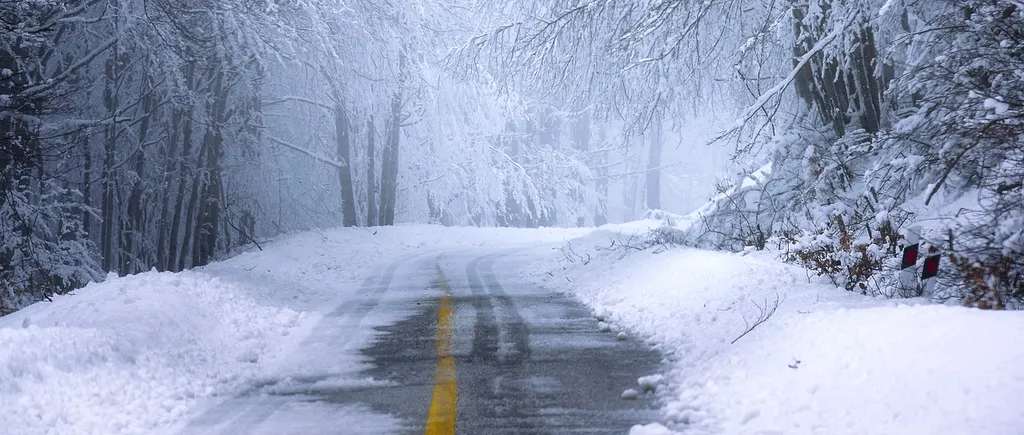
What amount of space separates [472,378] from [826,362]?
2.87 metres

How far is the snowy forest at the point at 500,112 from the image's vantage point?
823cm

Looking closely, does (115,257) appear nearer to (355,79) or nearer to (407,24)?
(355,79)

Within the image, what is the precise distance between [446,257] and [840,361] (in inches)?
707

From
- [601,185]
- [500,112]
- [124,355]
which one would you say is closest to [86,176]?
[500,112]

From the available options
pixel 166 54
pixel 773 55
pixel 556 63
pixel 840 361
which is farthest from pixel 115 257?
pixel 840 361

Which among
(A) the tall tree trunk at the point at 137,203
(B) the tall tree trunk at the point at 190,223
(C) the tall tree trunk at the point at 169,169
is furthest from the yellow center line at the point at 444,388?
(C) the tall tree trunk at the point at 169,169

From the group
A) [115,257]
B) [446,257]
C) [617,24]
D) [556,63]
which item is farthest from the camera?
[115,257]

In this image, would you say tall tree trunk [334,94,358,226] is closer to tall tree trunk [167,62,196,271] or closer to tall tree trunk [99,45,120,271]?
tall tree trunk [167,62,196,271]

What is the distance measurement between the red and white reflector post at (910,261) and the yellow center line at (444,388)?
4.22 meters

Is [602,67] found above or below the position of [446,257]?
above

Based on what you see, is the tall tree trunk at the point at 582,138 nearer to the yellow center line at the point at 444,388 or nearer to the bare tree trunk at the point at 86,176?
the bare tree trunk at the point at 86,176

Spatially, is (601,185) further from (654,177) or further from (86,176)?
(86,176)

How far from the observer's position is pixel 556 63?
A: 14297 mm

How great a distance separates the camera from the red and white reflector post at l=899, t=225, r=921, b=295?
804 centimetres
